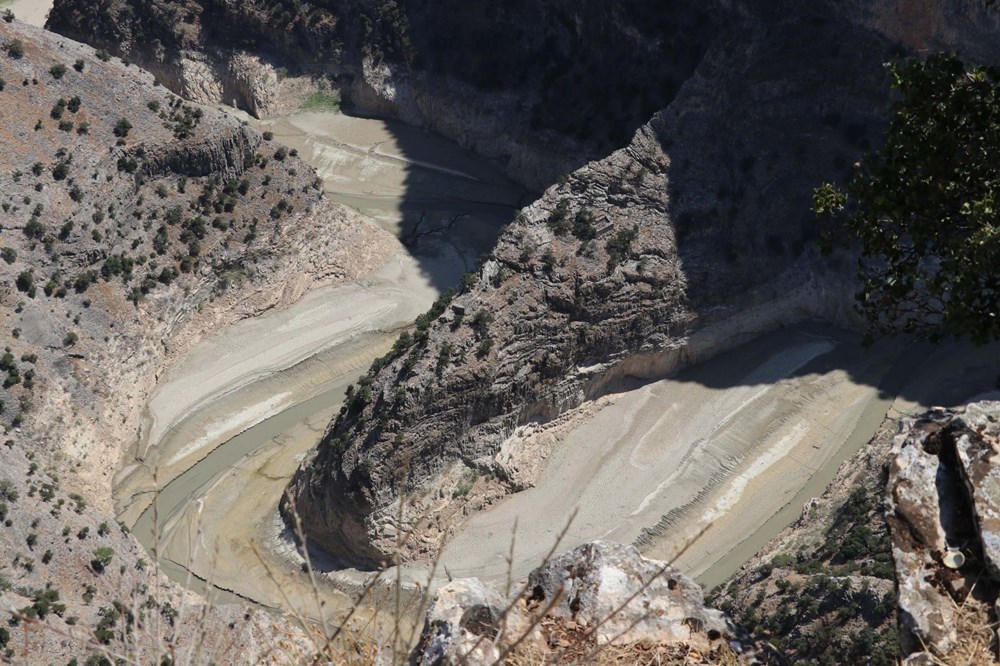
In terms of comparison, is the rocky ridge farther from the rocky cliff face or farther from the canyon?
the rocky cliff face

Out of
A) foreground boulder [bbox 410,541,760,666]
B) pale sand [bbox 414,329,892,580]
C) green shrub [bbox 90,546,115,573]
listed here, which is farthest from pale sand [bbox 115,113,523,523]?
foreground boulder [bbox 410,541,760,666]

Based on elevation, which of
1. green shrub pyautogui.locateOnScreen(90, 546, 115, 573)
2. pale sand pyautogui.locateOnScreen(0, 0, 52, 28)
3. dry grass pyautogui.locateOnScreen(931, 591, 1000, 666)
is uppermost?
pale sand pyautogui.locateOnScreen(0, 0, 52, 28)

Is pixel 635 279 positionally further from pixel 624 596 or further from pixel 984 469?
pixel 984 469

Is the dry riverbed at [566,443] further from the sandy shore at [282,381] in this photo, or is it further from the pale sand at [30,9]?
the pale sand at [30,9]

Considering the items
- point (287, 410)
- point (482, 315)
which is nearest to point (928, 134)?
point (482, 315)

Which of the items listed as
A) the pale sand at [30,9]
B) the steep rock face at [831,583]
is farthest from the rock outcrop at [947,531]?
the pale sand at [30,9]
